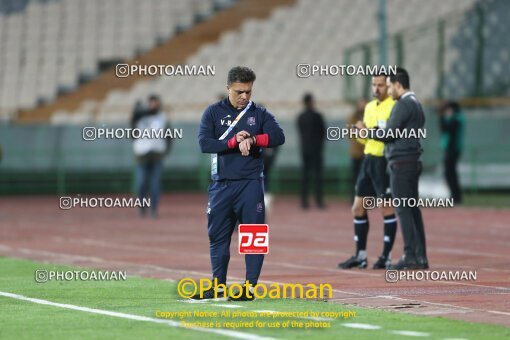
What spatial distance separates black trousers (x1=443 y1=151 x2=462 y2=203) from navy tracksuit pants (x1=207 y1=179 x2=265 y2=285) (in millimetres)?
18188

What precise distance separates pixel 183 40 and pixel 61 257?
2452 centimetres

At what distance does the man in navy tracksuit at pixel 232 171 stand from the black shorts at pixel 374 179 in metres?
3.45

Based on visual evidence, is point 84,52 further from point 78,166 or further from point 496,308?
point 496,308

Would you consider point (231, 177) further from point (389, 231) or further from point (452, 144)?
point (452, 144)

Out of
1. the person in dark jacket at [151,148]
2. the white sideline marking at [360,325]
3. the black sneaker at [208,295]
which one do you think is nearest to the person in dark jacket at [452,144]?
the person in dark jacket at [151,148]

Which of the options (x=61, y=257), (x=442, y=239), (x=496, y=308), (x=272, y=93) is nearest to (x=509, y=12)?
(x=272, y=93)

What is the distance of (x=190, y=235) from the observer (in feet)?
73.8

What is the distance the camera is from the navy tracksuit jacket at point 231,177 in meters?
12.6

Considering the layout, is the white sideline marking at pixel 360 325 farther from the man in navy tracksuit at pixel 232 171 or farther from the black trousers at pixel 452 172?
the black trousers at pixel 452 172

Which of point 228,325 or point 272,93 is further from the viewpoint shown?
point 272,93

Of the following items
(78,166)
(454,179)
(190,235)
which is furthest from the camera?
(78,166)

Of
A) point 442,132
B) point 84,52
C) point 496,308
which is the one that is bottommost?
point 496,308

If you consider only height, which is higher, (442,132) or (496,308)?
(442,132)

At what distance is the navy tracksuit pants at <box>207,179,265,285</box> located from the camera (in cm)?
1255
